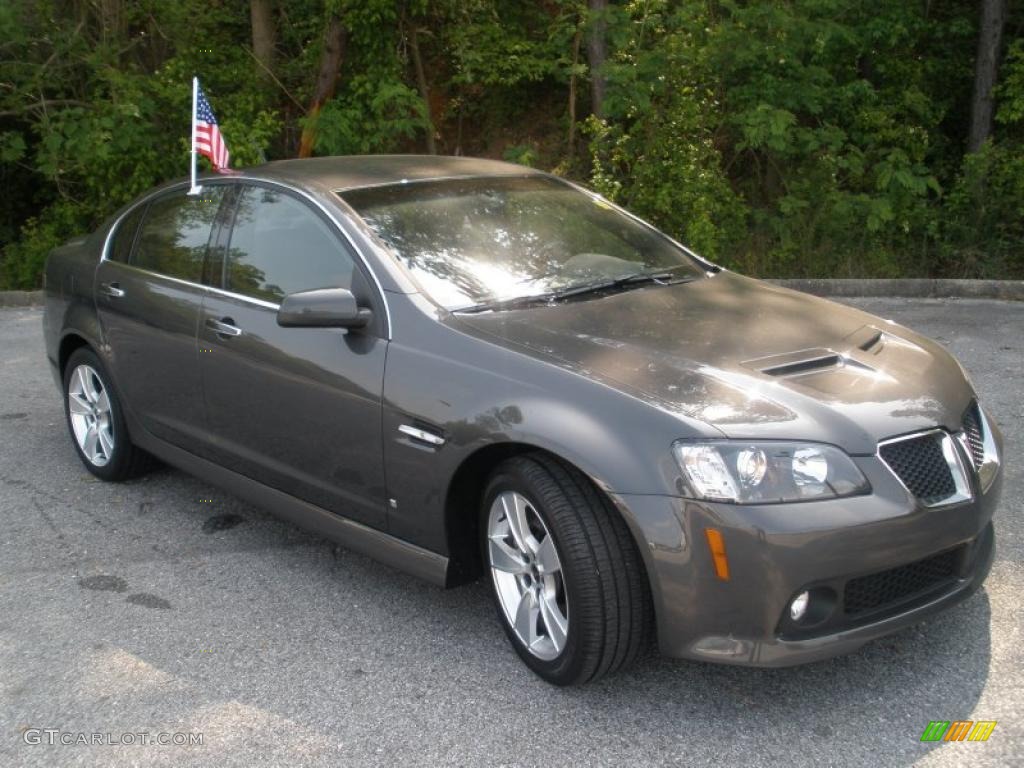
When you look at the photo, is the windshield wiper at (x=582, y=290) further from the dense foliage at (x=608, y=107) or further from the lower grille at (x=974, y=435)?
the dense foliage at (x=608, y=107)

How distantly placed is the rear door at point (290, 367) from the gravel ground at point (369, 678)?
17.1 inches

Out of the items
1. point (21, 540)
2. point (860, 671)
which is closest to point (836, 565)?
point (860, 671)

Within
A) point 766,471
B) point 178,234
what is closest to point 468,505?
point 766,471

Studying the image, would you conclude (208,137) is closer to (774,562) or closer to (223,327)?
(223,327)

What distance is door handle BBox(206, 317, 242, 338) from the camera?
451 centimetres

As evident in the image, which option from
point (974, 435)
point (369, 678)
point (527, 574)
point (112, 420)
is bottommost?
point (369, 678)

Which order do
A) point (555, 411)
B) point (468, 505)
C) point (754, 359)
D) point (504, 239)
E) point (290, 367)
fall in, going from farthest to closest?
1. point (504, 239)
2. point (290, 367)
3. point (468, 505)
4. point (754, 359)
5. point (555, 411)

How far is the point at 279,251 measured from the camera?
4531 mm

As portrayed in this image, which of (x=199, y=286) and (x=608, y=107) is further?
(x=608, y=107)

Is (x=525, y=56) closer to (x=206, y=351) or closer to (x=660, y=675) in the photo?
(x=206, y=351)

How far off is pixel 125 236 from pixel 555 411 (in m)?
3.12

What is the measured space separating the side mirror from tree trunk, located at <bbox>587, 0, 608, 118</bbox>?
706cm

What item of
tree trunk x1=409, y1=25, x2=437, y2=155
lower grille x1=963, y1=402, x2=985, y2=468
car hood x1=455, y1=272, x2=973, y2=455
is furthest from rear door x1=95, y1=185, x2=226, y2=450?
tree trunk x1=409, y1=25, x2=437, y2=155

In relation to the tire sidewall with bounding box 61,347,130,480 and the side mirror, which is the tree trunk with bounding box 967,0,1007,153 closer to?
the tire sidewall with bounding box 61,347,130,480
